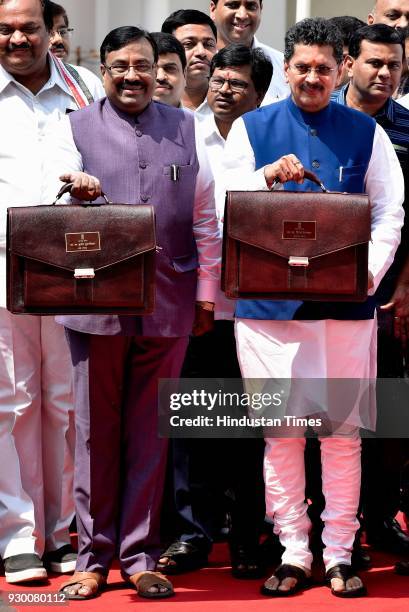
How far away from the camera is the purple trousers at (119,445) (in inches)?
227

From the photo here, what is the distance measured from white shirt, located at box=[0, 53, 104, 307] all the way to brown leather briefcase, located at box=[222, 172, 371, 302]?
835mm

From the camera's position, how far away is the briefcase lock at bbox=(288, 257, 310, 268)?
5.61m

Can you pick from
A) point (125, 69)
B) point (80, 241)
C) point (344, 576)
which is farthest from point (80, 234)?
point (344, 576)

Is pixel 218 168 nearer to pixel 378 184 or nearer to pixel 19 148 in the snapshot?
pixel 378 184

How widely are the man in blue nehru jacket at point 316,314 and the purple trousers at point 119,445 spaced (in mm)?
438

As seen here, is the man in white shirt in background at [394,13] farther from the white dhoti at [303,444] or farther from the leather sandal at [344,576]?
the leather sandal at [344,576]

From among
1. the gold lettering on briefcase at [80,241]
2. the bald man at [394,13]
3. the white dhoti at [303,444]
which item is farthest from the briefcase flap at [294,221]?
the bald man at [394,13]

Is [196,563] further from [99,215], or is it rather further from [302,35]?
[302,35]

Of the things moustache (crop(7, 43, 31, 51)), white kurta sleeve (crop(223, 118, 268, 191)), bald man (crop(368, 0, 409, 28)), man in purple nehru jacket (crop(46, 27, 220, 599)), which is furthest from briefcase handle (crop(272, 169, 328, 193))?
bald man (crop(368, 0, 409, 28))

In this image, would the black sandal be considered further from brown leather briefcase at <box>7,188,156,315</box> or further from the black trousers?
brown leather briefcase at <box>7,188,156,315</box>

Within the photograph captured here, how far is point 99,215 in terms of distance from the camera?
5516 millimetres

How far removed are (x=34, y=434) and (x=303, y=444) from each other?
1140mm

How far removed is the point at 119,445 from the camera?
19.2 feet

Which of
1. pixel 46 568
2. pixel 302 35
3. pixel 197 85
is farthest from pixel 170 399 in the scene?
pixel 197 85
